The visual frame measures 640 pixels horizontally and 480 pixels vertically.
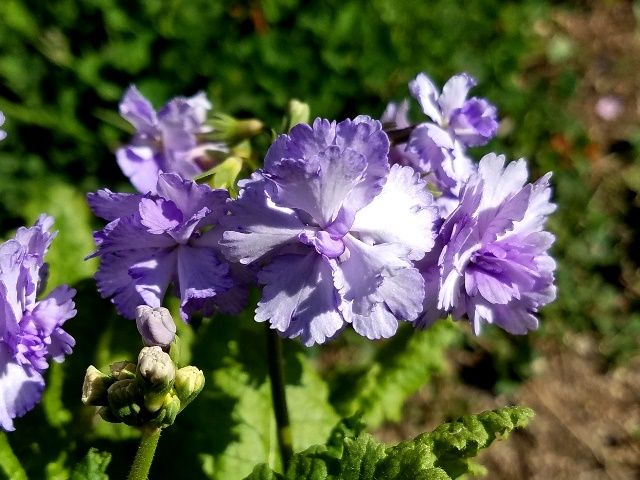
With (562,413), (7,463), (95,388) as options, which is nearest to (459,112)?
(95,388)

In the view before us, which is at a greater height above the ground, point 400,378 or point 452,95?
point 452,95

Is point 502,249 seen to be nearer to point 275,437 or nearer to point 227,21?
point 275,437

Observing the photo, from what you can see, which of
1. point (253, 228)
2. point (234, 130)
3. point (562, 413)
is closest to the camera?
point (253, 228)

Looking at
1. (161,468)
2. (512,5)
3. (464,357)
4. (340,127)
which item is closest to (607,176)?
(512,5)

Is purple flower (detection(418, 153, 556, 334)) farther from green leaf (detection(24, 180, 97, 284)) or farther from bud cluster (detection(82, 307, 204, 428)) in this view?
green leaf (detection(24, 180, 97, 284))

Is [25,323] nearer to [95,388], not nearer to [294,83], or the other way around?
[95,388]

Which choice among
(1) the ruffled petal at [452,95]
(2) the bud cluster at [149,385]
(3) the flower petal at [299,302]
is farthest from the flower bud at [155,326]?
(1) the ruffled petal at [452,95]

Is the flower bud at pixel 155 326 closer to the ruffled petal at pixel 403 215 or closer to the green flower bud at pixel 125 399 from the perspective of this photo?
the green flower bud at pixel 125 399
